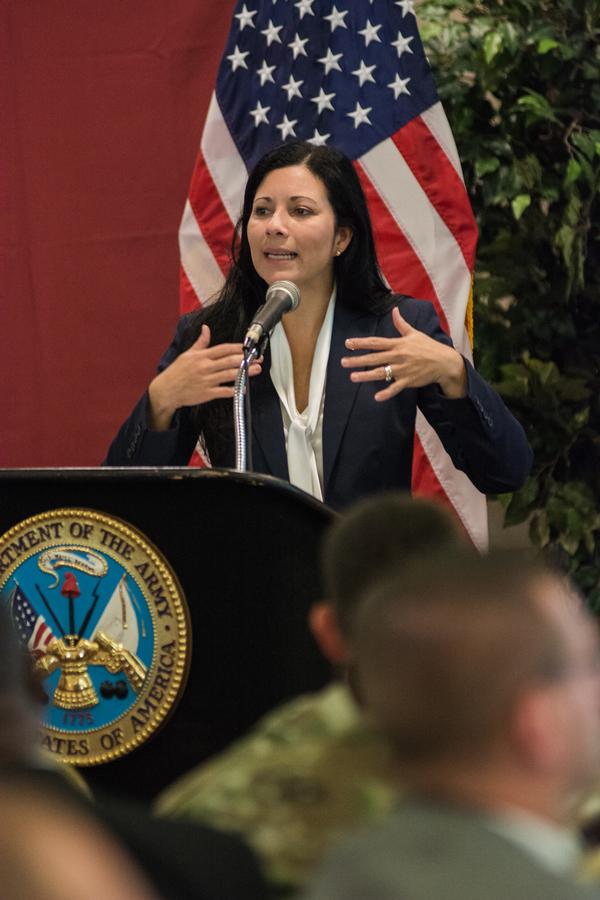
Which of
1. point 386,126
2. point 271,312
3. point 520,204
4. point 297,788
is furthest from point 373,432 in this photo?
point 297,788

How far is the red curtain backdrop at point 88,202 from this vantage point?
4.60 metres

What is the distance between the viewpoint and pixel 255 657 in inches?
86.3

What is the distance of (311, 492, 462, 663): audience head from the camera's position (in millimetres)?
1132

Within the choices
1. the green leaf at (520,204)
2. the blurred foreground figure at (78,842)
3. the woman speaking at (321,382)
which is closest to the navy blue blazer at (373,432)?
the woman speaking at (321,382)

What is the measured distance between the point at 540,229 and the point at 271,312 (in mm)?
2204

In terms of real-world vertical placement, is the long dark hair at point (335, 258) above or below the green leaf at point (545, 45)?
below

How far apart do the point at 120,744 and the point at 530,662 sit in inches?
58.1

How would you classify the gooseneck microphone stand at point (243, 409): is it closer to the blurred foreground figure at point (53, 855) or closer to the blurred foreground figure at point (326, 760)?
the blurred foreground figure at point (326, 760)

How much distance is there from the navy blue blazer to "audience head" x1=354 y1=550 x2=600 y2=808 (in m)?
1.87

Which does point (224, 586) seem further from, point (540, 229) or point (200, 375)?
point (540, 229)

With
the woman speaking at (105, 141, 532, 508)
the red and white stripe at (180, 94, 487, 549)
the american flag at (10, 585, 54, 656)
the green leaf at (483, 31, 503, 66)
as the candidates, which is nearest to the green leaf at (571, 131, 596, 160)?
the green leaf at (483, 31, 503, 66)

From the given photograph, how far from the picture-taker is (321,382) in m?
3.03

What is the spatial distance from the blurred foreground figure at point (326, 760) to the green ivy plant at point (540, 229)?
331cm

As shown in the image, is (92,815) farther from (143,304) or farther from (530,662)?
(143,304)
